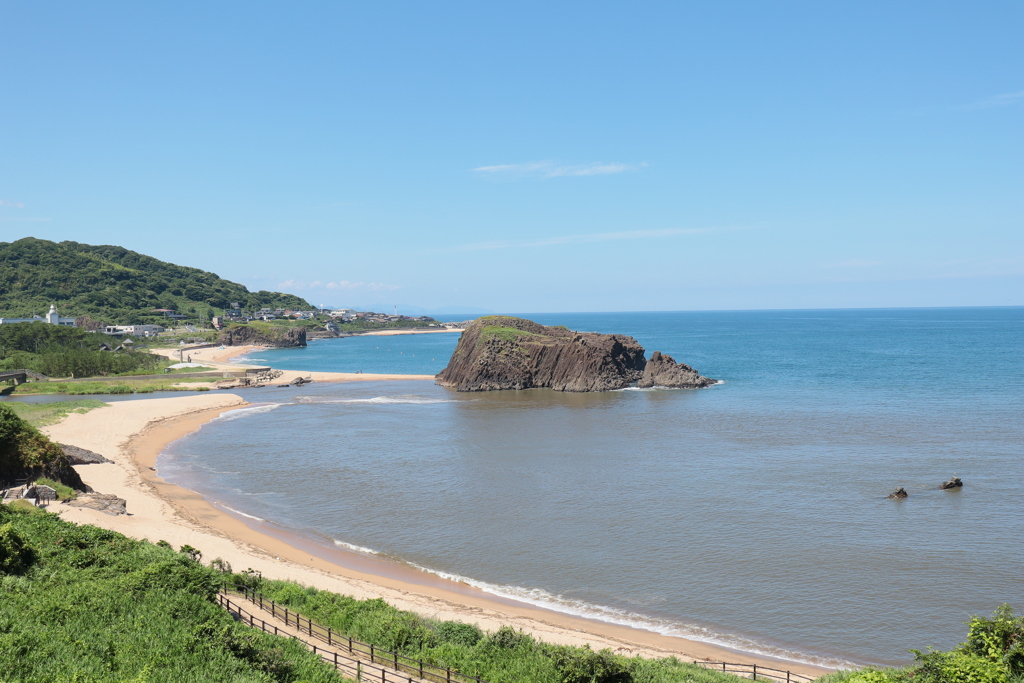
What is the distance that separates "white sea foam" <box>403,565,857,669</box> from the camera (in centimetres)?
2333

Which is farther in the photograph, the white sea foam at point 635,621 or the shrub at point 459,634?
the white sea foam at point 635,621

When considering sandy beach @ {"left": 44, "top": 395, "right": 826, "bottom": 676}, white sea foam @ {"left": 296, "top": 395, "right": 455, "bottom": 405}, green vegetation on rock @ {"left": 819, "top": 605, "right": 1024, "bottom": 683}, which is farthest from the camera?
white sea foam @ {"left": 296, "top": 395, "right": 455, "bottom": 405}

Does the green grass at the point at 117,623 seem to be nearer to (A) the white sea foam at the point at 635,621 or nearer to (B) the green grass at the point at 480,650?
(B) the green grass at the point at 480,650

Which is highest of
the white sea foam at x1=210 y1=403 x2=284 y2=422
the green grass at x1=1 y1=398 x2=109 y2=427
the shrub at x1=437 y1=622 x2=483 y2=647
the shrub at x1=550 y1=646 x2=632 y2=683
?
the green grass at x1=1 y1=398 x2=109 y2=427

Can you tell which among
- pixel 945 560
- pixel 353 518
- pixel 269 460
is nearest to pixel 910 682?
pixel 945 560

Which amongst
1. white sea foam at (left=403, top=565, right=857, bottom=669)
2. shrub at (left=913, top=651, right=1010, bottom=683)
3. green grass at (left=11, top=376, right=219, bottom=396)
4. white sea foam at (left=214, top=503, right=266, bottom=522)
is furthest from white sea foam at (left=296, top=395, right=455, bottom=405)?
shrub at (left=913, top=651, right=1010, bottom=683)

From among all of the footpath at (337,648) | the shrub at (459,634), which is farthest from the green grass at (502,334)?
the shrub at (459,634)

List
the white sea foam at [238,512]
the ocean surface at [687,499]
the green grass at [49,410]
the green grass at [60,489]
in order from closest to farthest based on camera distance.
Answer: the ocean surface at [687,499] < the green grass at [60,489] < the white sea foam at [238,512] < the green grass at [49,410]

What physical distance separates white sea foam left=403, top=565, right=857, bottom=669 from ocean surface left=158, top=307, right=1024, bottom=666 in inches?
4.8

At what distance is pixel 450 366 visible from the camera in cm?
10775

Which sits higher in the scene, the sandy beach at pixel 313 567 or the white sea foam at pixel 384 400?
the white sea foam at pixel 384 400

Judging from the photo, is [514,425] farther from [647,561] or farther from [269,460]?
[647,561]

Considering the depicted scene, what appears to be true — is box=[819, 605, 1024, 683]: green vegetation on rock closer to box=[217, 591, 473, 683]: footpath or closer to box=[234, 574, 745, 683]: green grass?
box=[234, 574, 745, 683]: green grass

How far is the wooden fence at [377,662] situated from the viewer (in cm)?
1898
